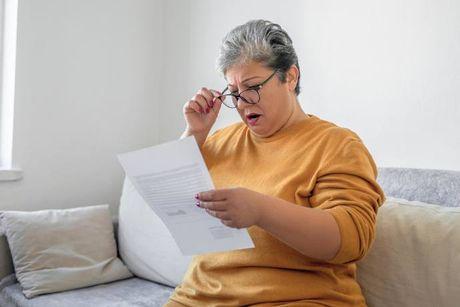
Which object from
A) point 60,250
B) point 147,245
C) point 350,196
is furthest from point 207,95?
point 60,250

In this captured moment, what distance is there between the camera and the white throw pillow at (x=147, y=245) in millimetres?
1689

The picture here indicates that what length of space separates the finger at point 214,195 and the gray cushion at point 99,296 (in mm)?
853

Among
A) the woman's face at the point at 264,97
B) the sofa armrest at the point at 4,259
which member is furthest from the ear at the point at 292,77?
the sofa armrest at the point at 4,259

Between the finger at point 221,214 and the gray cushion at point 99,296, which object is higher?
the finger at point 221,214

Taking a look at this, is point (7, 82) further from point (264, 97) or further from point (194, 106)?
point (264, 97)

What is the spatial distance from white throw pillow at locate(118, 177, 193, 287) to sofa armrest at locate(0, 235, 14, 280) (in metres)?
0.42

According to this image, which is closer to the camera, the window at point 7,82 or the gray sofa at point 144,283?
the gray sofa at point 144,283

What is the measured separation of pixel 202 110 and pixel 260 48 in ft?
0.91

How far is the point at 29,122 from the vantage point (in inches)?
79.7

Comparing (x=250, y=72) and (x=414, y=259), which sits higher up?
(x=250, y=72)

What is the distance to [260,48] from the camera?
1.04 m

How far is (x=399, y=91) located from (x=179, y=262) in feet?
3.16

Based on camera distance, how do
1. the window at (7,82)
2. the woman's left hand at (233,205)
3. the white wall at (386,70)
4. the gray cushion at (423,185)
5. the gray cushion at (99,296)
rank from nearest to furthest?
the woman's left hand at (233,205)
the gray cushion at (423,185)
the white wall at (386,70)
the gray cushion at (99,296)
the window at (7,82)

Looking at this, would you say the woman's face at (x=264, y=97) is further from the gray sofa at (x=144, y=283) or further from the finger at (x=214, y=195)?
the gray sofa at (x=144, y=283)
